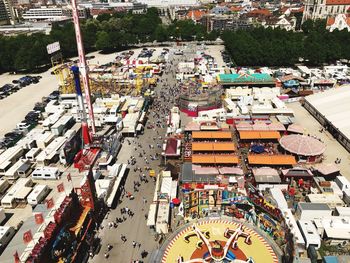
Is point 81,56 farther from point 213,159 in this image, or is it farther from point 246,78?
point 246,78

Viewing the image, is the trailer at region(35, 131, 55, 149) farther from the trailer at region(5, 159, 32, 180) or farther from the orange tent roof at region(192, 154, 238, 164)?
the orange tent roof at region(192, 154, 238, 164)

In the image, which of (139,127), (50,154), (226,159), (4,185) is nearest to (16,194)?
(4,185)

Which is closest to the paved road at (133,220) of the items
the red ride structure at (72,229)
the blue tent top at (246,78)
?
the red ride structure at (72,229)

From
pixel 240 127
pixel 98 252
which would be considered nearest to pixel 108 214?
pixel 98 252

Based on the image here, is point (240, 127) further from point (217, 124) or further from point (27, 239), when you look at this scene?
point (27, 239)

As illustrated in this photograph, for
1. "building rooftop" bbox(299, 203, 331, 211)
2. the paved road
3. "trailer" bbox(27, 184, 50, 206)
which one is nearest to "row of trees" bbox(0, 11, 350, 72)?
the paved road

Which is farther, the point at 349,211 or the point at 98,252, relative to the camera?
the point at 349,211
